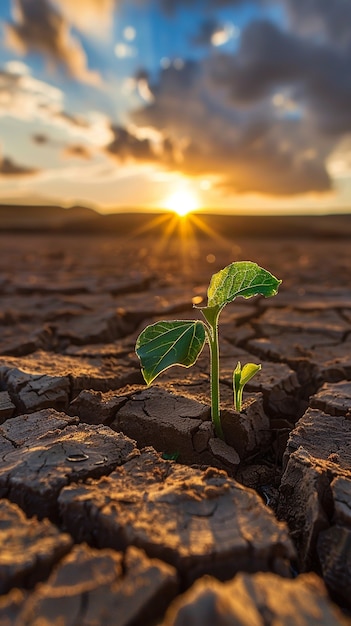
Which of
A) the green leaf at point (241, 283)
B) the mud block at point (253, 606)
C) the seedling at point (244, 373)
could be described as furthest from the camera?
the seedling at point (244, 373)

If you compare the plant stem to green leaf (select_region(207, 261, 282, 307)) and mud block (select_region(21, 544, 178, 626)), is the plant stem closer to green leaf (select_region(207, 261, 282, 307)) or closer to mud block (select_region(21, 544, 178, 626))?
green leaf (select_region(207, 261, 282, 307))

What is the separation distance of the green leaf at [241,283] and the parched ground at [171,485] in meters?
0.48

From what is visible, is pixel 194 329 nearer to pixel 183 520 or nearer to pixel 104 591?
pixel 183 520

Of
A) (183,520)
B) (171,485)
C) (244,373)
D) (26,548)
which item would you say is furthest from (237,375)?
(26,548)

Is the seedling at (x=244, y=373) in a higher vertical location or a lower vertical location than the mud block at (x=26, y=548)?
higher

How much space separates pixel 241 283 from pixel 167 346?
10.9 inches

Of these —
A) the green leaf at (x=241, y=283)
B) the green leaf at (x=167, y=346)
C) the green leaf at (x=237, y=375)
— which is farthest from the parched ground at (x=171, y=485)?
the green leaf at (x=241, y=283)

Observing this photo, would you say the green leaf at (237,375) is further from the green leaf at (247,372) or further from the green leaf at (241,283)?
the green leaf at (241,283)

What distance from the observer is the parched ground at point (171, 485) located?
0.76 m

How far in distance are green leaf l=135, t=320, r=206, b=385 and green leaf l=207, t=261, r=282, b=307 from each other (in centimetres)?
11

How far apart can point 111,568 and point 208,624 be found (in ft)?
0.77

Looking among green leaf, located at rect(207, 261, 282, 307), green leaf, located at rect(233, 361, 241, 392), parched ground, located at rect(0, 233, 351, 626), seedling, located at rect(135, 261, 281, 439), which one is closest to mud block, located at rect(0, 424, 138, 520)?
parched ground, located at rect(0, 233, 351, 626)

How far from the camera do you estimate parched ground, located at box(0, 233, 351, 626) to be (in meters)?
0.76

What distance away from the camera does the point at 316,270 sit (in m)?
5.56
